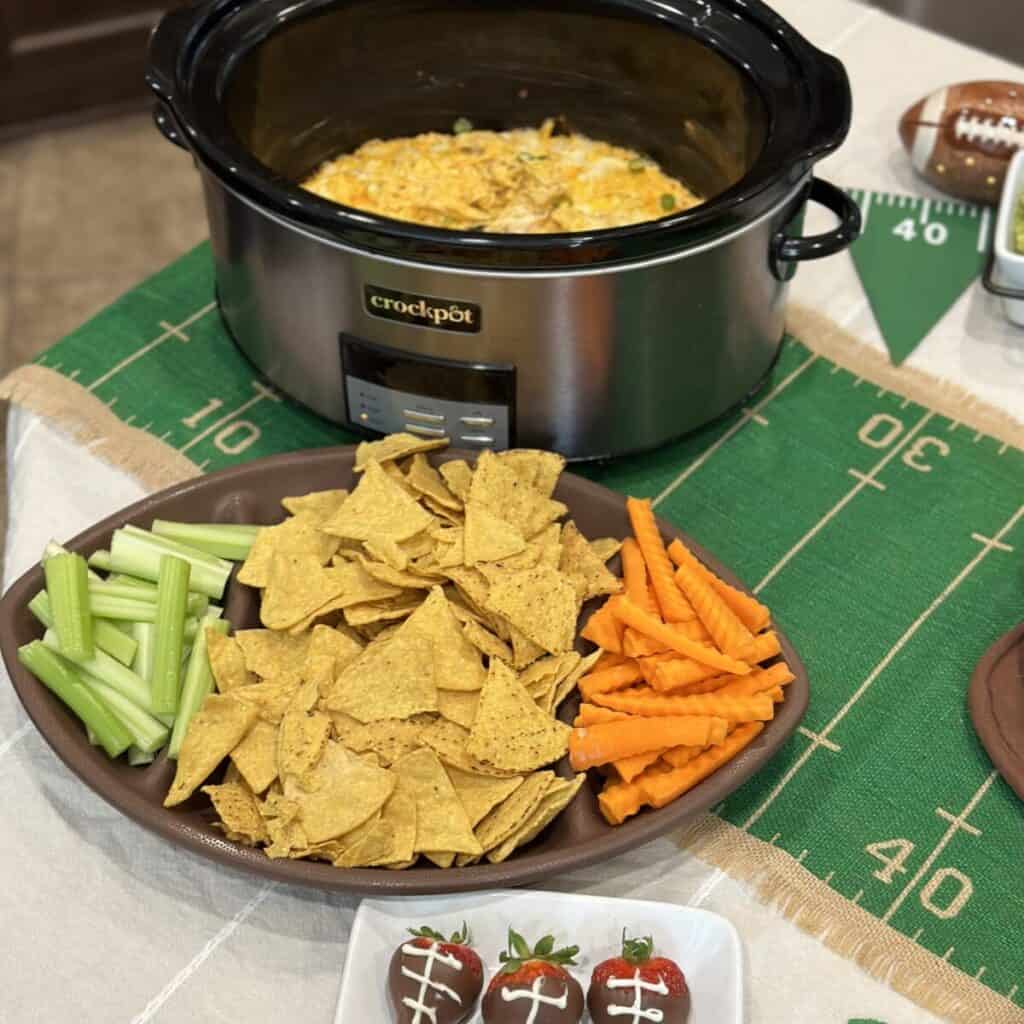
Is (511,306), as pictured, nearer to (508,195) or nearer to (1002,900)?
(508,195)

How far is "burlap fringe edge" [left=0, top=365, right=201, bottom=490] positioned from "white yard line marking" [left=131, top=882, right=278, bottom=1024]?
0.51 m

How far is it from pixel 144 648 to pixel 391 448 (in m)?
0.30

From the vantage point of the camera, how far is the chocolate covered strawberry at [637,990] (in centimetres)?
102

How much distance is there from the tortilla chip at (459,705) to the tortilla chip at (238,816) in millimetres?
172

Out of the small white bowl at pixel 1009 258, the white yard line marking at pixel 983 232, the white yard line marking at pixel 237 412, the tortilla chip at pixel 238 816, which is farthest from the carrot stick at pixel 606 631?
the white yard line marking at pixel 983 232

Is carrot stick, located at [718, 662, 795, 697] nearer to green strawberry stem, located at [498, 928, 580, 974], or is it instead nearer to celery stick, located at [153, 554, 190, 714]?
green strawberry stem, located at [498, 928, 580, 974]

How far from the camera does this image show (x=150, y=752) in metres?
1.20

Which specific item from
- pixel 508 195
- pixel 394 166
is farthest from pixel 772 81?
pixel 394 166

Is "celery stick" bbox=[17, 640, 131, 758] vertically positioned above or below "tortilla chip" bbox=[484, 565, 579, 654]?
below

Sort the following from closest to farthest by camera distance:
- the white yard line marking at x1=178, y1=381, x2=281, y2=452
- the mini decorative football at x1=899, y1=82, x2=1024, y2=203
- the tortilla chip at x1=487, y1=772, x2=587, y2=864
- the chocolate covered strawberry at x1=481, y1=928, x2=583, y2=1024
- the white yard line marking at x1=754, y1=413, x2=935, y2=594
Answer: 1. the chocolate covered strawberry at x1=481, y1=928, x2=583, y2=1024
2. the tortilla chip at x1=487, y1=772, x2=587, y2=864
3. the white yard line marking at x1=754, y1=413, x2=935, y2=594
4. the white yard line marking at x1=178, y1=381, x2=281, y2=452
5. the mini decorative football at x1=899, y1=82, x2=1024, y2=203

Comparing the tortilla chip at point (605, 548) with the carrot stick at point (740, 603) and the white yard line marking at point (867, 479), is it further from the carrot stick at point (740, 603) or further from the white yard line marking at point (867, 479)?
the white yard line marking at point (867, 479)

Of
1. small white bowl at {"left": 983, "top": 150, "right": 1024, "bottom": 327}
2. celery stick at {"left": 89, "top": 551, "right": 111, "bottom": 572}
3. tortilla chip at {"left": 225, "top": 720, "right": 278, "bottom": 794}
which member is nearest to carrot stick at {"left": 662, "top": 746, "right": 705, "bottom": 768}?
tortilla chip at {"left": 225, "top": 720, "right": 278, "bottom": 794}

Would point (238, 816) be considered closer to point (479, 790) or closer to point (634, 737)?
point (479, 790)

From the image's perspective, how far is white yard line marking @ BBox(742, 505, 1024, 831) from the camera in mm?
1261
